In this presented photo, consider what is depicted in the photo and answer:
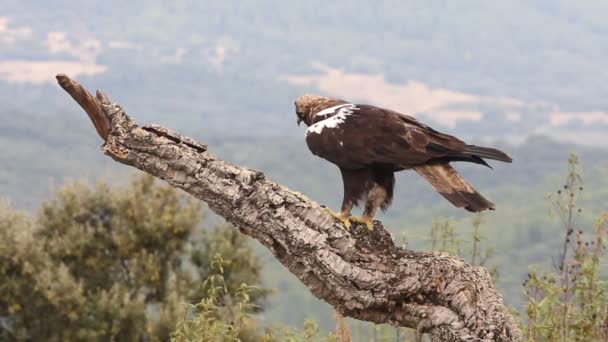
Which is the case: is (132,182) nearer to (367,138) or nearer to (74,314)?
(74,314)

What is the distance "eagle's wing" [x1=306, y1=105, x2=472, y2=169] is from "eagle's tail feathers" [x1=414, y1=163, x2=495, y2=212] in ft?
0.28

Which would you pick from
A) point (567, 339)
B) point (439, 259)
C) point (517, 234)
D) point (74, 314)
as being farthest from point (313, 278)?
point (517, 234)

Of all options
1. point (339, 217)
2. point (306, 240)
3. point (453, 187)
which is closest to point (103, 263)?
point (339, 217)

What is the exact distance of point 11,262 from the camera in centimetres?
2353

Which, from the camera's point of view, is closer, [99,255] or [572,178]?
[572,178]

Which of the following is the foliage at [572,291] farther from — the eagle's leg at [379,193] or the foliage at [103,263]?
the foliage at [103,263]

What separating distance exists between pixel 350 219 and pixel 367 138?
69 centimetres

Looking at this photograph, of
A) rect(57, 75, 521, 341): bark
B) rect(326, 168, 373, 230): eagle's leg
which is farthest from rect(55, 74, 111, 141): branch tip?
rect(326, 168, 373, 230): eagle's leg

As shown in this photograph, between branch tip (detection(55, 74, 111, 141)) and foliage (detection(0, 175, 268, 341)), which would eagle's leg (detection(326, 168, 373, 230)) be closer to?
branch tip (detection(55, 74, 111, 141))

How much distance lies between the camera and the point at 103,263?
2486cm

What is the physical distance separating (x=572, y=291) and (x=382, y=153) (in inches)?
112

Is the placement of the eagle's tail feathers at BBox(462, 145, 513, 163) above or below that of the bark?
above

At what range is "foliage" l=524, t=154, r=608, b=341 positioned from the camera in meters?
8.33

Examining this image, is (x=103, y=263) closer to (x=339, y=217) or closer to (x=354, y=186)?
(x=354, y=186)
